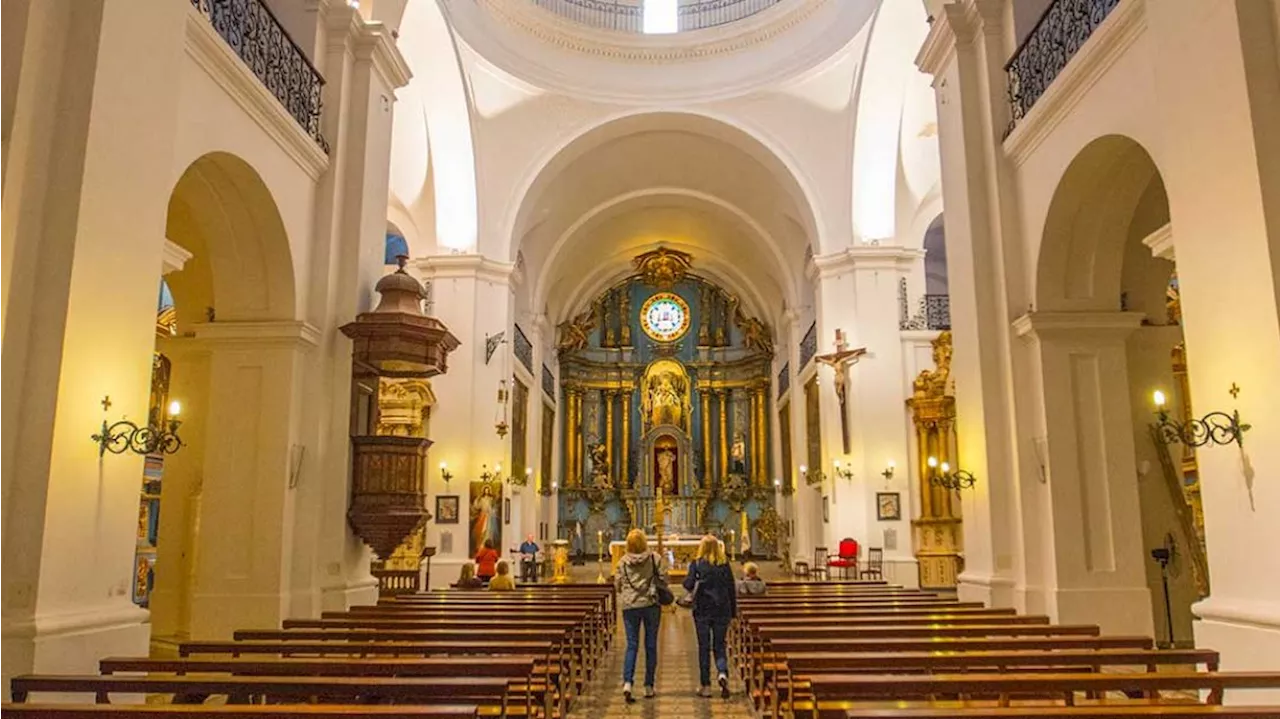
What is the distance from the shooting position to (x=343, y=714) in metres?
3.32

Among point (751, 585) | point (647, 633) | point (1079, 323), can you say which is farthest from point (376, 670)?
point (1079, 323)

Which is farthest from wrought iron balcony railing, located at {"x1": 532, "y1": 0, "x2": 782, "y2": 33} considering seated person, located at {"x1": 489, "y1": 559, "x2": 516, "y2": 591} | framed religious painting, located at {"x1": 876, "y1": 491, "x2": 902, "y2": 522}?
seated person, located at {"x1": 489, "y1": 559, "x2": 516, "y2": 591}

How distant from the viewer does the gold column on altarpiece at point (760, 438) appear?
100 ft

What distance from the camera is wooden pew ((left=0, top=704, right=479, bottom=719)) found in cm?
329

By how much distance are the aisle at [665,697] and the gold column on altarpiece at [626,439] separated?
20676 mm

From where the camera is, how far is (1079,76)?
24.9 feet

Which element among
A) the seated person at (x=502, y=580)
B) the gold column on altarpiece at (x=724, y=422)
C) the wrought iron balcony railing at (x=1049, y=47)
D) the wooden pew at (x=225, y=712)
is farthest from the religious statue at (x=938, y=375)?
the wooden pew at (x=225, y=712)

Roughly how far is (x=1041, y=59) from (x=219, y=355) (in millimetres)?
8163

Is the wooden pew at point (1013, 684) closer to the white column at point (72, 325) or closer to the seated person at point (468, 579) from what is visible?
the white column at point (72, 325)

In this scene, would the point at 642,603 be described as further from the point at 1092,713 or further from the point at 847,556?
the point at 847,556

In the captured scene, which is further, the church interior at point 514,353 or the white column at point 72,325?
the church interior at point 514,353

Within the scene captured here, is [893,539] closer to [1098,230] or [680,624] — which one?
[680,624]

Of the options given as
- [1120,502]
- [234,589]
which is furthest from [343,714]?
[1120,502]

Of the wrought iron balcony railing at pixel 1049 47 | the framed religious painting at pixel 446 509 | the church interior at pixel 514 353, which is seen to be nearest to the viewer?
the church interior at pixel 514 353
